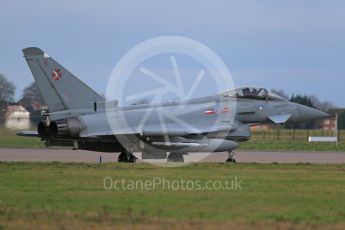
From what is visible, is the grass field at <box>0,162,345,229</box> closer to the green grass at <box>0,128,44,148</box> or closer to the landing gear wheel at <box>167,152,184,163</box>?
the landing gear wheel at <box>167,152,184,163</box>

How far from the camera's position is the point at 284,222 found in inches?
422

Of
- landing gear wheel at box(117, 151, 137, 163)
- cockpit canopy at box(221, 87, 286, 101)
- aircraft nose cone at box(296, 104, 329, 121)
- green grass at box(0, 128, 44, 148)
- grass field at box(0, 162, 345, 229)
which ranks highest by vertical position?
cockpit canopy at box(221, 87, 286, 101)

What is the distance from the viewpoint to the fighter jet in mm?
25562

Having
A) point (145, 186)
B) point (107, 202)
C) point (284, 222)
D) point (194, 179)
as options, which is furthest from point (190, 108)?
point (284, 222)

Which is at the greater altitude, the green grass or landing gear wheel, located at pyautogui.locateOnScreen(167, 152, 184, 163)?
the green grass

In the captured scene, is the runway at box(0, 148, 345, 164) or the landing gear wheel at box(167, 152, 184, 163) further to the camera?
the runway at box(0, 148, 345, 164)

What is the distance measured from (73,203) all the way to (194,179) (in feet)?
17.1

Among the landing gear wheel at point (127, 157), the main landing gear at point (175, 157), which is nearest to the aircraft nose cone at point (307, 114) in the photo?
the main landing gear at point (175, 157)

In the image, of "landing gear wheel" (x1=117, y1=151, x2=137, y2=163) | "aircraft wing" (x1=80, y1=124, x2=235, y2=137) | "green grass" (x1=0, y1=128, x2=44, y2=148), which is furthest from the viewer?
"green grass" (x1=0, y1=128, x2=44, y2=148)

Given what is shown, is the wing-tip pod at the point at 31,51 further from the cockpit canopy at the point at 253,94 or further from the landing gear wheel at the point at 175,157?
the cockpit canopy at the point at 253,94

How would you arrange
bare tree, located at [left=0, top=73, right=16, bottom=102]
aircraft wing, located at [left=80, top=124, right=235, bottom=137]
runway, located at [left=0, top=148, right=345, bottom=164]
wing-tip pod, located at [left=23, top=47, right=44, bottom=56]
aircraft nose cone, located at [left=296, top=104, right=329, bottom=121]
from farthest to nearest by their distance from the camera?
bare tree, located at [left=0, top=73, right=16, bottom=102] → aircraft nose cone, located at [left=296, top=104, right=329, bottom=121] → runway, located at [left=0, top=148, right=345, bottom=164] → wing-tip pod, located at [left=23, top=47, right=44, bottom=56] → aircraft wing, located at [left=80, top=124, right=235, bottom=137]

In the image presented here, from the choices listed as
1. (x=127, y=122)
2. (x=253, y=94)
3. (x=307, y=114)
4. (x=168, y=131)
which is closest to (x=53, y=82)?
(x=127, y=122)

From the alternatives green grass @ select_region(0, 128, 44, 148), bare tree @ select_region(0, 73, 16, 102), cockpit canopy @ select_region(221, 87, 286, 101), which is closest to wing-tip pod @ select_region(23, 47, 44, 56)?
cockpit canopy @ select_region(221, 87, 286, 101)

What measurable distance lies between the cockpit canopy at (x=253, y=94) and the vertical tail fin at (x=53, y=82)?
5731 mm
